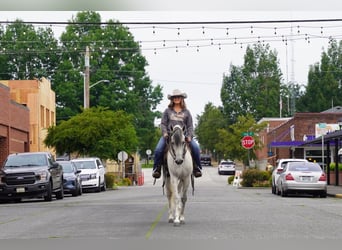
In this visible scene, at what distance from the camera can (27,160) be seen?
30625mm

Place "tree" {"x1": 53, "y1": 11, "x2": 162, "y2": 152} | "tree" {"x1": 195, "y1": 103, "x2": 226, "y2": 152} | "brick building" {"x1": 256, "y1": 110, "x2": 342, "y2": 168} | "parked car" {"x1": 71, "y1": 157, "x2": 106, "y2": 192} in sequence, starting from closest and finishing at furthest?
"parked car" {"x1": 71, "y1": 157, "x2": 106, "y2": 192} < "brick building" {"x1": 256, "y1": 110, "x2": 342, "y2": 168} < "tree" {"x1": 53, "y1": 11, "x2": 162, "y2": 152} < "tree" {"x1": 195, "y1": 103, "x2": 226, "y2": 152}

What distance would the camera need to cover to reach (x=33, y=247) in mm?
12250

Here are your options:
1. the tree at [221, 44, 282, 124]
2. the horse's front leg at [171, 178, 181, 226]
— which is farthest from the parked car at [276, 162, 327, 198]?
the tree at [221, 44, 282, 124]

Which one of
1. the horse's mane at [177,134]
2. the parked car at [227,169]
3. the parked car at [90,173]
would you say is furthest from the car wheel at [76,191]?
the parked car at [227,169]

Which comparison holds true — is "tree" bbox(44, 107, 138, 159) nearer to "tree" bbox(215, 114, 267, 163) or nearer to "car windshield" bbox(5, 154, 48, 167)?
"tree" bbox(215, 114, 267, 163)

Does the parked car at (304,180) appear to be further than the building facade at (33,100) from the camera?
No

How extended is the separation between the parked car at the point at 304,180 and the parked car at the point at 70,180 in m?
10.1

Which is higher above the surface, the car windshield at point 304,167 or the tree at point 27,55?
the tree at point 27,55

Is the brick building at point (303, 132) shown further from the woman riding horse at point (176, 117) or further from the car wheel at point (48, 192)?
the woman riding horse at point (176, 117)

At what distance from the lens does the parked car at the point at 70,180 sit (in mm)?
35719

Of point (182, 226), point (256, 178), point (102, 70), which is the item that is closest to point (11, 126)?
point (256, 178)

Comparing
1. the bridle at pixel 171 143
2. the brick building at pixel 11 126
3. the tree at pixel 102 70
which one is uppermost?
the tree at pixel 102 70

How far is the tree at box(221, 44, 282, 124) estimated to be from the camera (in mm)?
99500

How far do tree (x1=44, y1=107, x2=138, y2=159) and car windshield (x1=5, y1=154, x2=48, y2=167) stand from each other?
749 inches
